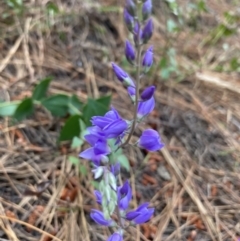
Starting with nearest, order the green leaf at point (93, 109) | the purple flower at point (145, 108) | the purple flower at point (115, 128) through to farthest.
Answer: the purple flower at point (115, 128)
the purple flower at point (145, 108)
the green leaf at point (93, 109)

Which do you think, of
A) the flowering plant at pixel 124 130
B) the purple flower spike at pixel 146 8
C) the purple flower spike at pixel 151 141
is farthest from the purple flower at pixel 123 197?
the purple flower spike at pixel 146 8

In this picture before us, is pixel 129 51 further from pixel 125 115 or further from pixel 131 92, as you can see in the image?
pixel 125 115

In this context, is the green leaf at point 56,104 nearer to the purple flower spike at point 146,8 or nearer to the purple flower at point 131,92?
the purple flower at point 131,92

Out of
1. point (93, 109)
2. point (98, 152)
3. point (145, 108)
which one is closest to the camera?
point (98, 152)

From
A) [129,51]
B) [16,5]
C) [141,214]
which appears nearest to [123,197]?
[141,214]

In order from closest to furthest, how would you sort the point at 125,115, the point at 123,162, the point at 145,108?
1. the point at 145,108
2. the point at 123,162
3. the point at 125,115
